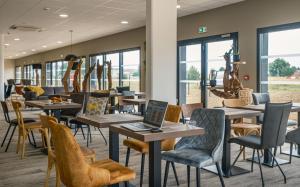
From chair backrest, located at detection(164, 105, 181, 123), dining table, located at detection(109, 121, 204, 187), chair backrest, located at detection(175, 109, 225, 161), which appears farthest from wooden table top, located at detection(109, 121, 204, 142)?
chair backrest, located at detection(164, 105, 181, 123)

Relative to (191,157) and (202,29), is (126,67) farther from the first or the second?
(191,157)

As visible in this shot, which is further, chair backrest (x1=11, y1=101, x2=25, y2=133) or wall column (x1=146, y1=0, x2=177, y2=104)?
wall column (x1=146, y1=0, x2=177, y2=104)

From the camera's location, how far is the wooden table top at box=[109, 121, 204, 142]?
8.52 ft

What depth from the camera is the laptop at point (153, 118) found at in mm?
2820

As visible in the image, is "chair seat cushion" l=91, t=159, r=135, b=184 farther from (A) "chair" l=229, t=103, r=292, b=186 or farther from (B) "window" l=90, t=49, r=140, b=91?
(B) "window" l=90, t=49, r=140, b=91

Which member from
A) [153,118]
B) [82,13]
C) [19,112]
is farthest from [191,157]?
[82,13]

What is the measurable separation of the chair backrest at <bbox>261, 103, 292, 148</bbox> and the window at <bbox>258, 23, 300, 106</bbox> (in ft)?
10.7

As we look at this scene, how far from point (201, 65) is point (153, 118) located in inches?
239

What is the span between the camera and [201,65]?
8.80 metres

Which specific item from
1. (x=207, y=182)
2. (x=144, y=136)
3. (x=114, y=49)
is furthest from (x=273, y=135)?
(x=114, y=49)

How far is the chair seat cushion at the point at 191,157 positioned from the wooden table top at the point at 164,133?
0.92 feet

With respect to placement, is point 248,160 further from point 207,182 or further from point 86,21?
point 86,21

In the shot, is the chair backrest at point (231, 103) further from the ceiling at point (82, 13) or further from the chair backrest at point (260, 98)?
the ceiling at point (82, 13)

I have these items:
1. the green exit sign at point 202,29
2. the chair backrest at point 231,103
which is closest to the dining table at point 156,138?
the chair backrest at point 231,103
